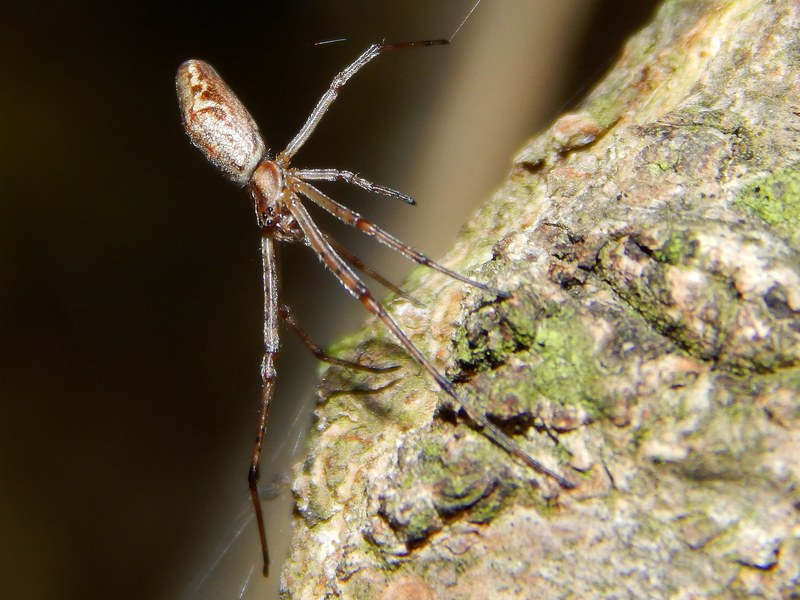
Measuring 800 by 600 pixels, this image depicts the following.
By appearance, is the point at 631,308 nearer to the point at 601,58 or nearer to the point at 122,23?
the point at 601,58

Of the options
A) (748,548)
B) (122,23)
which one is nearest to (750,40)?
(748,548)

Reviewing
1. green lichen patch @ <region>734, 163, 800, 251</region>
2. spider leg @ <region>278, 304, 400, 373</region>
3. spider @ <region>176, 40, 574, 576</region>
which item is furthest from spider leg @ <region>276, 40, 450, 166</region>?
green lichen patch @ <region>734, 163, 800, 251</region>

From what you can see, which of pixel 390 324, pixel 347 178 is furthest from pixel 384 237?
pixel 347 178

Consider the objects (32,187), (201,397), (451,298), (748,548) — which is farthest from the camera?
(201,397)

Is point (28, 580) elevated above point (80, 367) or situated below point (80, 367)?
below

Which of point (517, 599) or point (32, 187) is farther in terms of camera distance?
point (32, 187)

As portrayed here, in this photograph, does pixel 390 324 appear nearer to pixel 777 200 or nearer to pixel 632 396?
pixel 632 396

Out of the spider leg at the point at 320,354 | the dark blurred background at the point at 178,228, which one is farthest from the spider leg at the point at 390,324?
the dark blurred background at the point at 178,228
